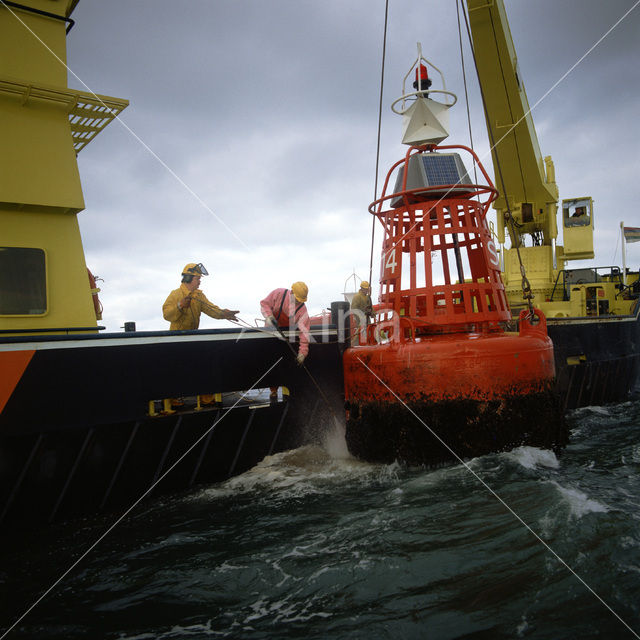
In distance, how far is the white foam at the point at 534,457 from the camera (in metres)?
5.32

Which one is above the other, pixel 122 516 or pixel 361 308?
pixel 361 308

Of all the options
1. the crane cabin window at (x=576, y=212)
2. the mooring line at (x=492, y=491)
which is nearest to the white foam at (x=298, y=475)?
the mooring line at (x=492, y=491)

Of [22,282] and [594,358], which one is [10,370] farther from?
[594,358]

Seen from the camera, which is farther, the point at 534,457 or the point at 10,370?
the point at 534,457

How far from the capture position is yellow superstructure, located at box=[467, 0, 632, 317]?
1276cm

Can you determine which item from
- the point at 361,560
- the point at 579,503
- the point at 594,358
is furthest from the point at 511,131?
the point at 361,560

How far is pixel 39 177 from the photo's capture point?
19.4 ft

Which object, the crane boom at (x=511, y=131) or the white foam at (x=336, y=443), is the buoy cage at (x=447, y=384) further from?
the crane boom at (x=511, y=131)

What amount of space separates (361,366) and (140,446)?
2667 millimetres

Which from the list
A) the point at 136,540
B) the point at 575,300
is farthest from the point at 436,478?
the point at 575,300

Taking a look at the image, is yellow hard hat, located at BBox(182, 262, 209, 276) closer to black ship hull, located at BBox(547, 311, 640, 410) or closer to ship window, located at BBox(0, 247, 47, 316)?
ship window, located at BBox(0, 247, 47, 316)

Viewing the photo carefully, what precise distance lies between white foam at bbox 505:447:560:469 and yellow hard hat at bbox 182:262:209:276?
440 centimetres

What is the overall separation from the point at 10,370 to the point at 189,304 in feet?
7.88

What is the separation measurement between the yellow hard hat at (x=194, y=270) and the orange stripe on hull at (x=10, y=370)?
7.64 ft
